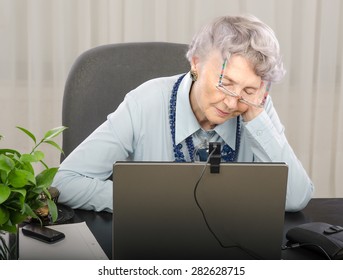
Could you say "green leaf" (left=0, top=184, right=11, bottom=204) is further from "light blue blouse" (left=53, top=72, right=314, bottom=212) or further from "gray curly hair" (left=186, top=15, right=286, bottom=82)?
"gray curly hair" (left=186, top=15, right=286, bottom=82)

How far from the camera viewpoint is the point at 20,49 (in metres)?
2.62

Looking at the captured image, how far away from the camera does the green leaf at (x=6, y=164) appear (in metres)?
0.82

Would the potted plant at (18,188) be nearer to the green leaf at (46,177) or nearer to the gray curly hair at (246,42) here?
the green leaf at (46,177)

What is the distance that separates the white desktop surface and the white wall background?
1524 millimetres

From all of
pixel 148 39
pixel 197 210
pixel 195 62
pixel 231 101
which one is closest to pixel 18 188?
pixel 197 210

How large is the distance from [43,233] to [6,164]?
390mm

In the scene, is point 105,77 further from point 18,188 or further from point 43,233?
point 18,188

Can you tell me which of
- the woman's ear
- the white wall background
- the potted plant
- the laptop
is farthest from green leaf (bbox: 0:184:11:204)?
the white wall background

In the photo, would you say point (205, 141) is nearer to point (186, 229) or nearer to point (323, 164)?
point (186, 229)

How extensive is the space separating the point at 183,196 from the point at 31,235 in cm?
39

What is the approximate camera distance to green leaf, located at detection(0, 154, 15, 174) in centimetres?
82

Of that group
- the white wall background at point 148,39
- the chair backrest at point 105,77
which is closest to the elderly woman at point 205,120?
the chair backrest at point 105,77

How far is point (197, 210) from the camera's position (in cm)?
99

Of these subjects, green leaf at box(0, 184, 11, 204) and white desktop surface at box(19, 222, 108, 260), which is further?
white desktop surface at box(19, 222, 108, 260)
